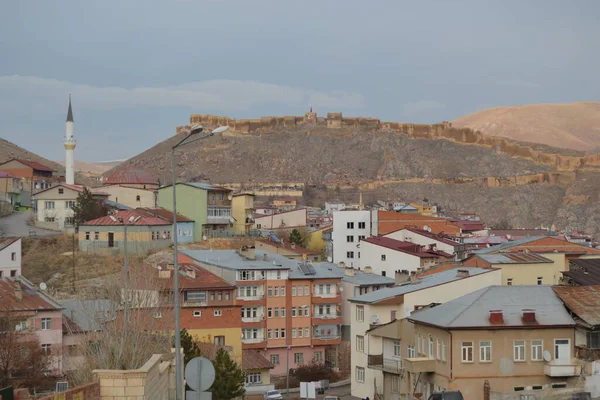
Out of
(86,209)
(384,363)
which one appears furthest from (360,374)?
(86,209)

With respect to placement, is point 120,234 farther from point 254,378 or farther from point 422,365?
point 422,365

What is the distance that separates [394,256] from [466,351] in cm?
4034

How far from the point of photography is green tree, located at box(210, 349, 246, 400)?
41.0 m

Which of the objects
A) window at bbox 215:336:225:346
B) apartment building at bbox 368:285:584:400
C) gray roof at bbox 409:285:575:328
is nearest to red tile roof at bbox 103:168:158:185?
window at bbox 215:336:225:346

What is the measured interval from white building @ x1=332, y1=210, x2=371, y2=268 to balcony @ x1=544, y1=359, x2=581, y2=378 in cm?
5715

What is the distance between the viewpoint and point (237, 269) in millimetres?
61469

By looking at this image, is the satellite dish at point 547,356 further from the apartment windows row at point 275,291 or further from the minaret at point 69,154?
the minaret at point 69,154

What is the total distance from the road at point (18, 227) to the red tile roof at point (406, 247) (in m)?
24.1

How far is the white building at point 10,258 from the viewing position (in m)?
58.8

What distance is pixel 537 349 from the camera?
32688mm

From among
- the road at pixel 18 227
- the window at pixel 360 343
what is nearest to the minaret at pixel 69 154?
the road at pixel 18 227

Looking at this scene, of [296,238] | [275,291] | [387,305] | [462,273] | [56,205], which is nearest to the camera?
[462,273]

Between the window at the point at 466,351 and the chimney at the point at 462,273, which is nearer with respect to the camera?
the window at the point at 466,351

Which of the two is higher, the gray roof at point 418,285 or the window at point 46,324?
the gray roof at point 418,285
